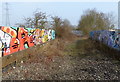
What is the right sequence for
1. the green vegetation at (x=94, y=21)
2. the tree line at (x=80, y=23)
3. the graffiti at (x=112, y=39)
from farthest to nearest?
the green vegetation at (x=94, y=21)
the tree line at (x=80, y=23)
the graffiti at (x=112, y=39)

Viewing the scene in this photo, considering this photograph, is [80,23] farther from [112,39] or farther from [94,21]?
[112,39]

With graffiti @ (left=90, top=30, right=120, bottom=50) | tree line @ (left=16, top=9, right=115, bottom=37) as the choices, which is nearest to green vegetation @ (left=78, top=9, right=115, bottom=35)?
tree line @ (left=16, top=9, right=115, bottom=37)

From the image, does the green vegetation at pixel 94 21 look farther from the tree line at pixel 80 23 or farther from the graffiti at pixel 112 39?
the graffiti at pixel 112 39

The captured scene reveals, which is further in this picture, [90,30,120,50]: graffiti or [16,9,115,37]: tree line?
[16,9,115,37]: tree line

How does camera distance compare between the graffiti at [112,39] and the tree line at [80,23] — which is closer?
the graffiti at [112,39]

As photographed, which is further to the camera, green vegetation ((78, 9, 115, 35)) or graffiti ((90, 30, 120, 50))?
green vegetation ((78, 9, 115, 35))

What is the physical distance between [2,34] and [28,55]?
Answer: 2.03 metres

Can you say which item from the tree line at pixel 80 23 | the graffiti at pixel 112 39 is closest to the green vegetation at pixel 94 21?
the tree line at pixel 80 23

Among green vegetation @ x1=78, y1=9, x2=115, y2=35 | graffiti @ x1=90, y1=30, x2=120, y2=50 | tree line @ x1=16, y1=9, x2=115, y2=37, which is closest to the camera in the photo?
graffiti @ x1=90, y1=30, x2=120, y2=50

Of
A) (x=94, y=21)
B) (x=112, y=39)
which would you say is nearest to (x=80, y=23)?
(x=94, y=21)

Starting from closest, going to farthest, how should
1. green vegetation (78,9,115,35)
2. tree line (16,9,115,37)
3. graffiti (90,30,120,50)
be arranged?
graffiti (90,30,120,50) < tree line (16,9,115,37) < green vegetation (78,9,115,35)

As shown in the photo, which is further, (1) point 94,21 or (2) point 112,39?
(1) point 94,21

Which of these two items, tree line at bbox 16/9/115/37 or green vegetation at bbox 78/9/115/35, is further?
green vegetation at bbox 78/9/115/35

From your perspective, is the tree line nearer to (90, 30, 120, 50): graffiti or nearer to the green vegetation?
the green vegetation
